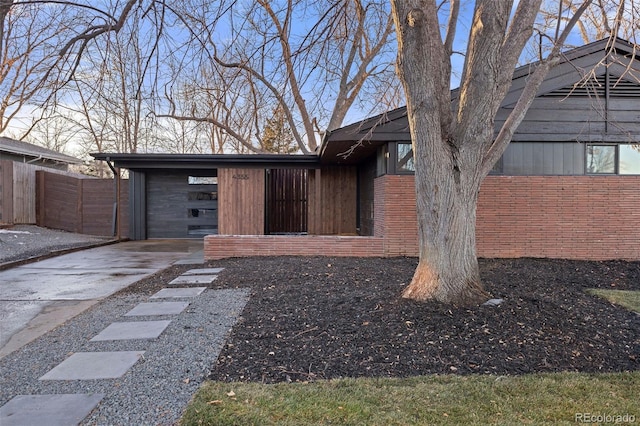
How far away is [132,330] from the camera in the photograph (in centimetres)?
415

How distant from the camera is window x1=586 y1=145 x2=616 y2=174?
8.85 meters

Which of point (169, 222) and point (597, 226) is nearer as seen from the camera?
point (597, 226)

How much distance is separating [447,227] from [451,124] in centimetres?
118

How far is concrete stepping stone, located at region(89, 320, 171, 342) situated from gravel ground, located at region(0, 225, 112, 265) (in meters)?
5.63

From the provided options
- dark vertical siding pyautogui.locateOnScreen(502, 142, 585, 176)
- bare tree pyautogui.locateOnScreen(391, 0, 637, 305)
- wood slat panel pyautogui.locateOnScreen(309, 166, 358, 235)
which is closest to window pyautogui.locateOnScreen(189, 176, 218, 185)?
wood slat panel pyautogui.locateOnScreen(309, 166, 358, 235)

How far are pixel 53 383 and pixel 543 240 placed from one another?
365 inches

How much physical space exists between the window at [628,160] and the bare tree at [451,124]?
20.6ft

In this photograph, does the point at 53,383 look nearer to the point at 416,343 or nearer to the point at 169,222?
the point at 416,343

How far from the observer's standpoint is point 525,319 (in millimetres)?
4020

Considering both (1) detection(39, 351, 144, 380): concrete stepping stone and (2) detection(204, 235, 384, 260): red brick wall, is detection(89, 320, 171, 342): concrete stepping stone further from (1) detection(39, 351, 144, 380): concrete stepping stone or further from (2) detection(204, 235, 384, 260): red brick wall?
(2) detection(204, 235, 384, 260): red brick wall

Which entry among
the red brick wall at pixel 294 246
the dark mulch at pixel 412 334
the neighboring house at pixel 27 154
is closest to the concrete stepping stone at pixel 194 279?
the dark mulch at pixel 412 334

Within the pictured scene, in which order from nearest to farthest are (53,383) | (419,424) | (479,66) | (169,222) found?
(419,424) → (53,383) → (479,66) → (169,222)

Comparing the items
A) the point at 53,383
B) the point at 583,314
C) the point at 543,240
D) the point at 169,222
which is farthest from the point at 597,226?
the point at 169,222

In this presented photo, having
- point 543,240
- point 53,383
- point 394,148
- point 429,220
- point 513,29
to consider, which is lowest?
point 53,383
